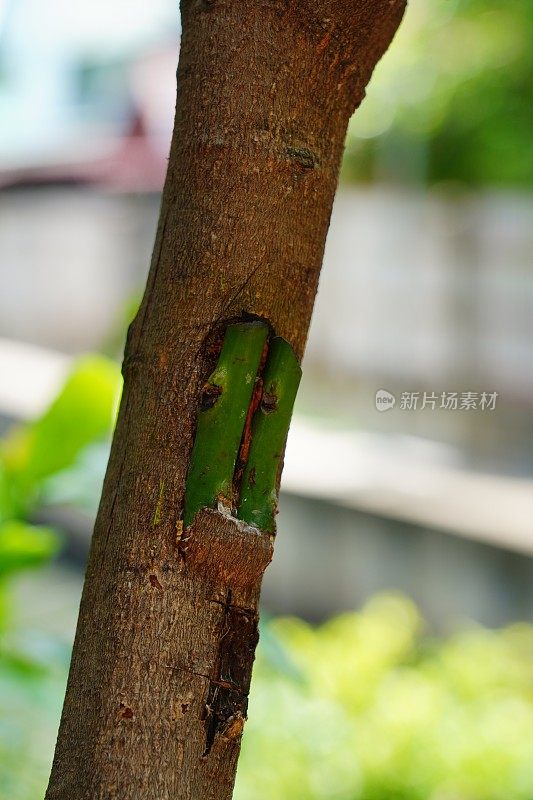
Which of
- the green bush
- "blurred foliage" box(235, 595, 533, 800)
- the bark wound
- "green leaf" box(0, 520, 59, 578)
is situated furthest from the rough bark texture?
"blurred foliage" box(235, 595, 533, 800)

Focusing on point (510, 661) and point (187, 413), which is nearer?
point (187, 413)

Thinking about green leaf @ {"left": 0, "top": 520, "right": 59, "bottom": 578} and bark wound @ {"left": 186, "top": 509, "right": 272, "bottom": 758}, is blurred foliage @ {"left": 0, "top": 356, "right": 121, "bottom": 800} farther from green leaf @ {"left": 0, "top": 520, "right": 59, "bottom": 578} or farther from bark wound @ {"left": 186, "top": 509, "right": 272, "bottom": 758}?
bark wound @ {"left": 186, "top": 509, "right": 272, "bottom": 758}

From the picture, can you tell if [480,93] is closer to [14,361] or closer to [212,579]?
[14,361]

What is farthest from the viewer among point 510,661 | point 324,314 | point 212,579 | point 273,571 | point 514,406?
point 324,314

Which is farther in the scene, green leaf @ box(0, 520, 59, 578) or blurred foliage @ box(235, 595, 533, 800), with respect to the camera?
blurred foliage @ box(235, 595, 533, 800)

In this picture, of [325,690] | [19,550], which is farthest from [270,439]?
[325,690]

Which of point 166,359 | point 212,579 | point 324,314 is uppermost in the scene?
point 324,314

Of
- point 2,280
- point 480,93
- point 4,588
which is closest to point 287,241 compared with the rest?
point 4,588
